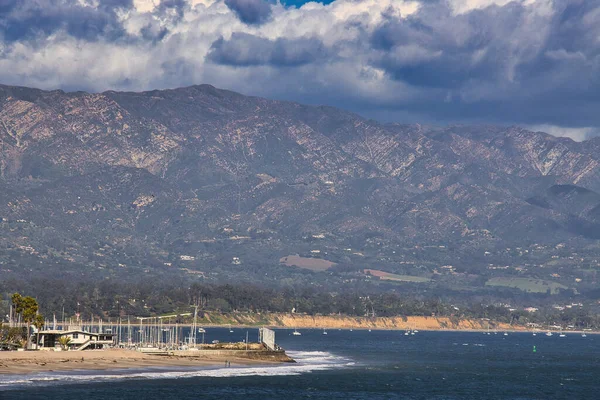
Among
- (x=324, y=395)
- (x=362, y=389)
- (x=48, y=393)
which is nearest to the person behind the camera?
(x=48, y=393)

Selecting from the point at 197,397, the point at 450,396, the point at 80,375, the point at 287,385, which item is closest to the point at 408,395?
the point at 450,396

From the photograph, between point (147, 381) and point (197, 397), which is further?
point (147, 381)

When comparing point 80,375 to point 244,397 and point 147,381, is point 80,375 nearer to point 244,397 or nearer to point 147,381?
point 147,381

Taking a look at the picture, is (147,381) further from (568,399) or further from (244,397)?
(568,399)

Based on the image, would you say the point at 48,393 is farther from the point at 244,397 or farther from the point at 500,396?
the point at 500,396

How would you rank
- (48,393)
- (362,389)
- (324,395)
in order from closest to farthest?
(48,393) < (324,395) < (362,389)

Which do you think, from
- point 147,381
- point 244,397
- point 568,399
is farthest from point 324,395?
point 568,399

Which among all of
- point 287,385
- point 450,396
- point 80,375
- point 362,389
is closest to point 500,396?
point 450,396

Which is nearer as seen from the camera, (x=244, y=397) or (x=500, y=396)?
(x=244, y=397)
